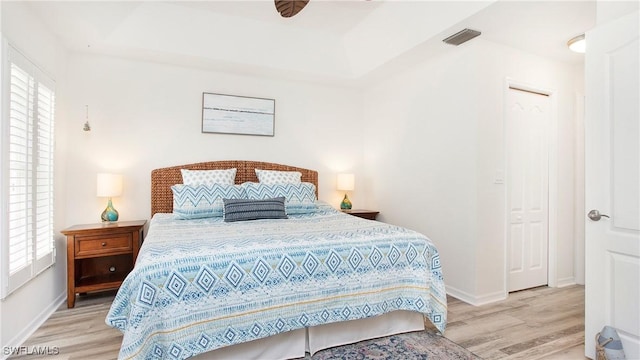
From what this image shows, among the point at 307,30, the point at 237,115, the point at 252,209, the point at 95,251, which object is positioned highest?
the point at 307,30

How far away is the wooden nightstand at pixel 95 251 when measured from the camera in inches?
115

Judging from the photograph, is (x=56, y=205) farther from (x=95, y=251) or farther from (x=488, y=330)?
(x=488, y=330)

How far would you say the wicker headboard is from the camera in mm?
3645

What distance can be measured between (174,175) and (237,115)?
40.5 inches

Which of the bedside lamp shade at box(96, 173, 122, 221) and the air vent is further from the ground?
the air vent

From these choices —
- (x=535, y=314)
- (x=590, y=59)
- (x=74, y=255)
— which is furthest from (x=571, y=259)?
(x=74, y=255)

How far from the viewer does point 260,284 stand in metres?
1.91

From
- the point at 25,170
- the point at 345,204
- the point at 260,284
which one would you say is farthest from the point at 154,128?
the point at 260,284

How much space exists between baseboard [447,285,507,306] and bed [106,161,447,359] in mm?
872

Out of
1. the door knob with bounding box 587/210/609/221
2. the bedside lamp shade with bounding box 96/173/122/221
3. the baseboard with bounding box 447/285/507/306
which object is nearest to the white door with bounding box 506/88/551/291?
the baseboard with bounding box 447/285/507/306

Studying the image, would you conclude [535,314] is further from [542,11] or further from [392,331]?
[542,11]

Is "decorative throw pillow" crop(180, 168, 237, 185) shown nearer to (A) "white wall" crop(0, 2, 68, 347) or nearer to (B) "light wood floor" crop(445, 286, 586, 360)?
(A) "white wall" crop(0, 2, 68, 347)

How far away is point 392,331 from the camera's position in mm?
2387

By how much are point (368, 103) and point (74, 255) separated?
3.82 metres
